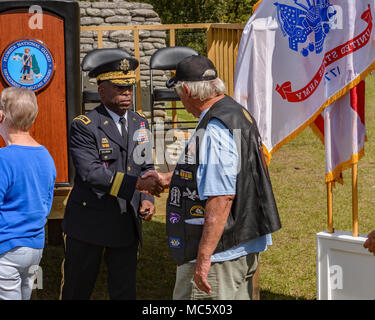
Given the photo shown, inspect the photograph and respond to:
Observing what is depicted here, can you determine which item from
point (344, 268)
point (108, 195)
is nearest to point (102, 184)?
point (108, 195)

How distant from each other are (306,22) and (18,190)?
223cm

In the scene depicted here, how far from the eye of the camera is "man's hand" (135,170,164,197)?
3719mm

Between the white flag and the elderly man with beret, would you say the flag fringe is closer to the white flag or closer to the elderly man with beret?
the white flag

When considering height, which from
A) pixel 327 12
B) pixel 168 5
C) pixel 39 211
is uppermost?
pixel 168 5

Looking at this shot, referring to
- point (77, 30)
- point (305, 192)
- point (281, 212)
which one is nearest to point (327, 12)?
point (77, 30)

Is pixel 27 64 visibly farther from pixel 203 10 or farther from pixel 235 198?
pixel 203 10

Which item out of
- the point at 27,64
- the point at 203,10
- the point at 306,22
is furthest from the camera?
the point at 203,10

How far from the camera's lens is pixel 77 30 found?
452 centimetres

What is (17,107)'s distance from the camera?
122 inches

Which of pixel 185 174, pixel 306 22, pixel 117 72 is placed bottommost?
pixel 185 174

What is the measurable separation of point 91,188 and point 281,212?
4.95 m

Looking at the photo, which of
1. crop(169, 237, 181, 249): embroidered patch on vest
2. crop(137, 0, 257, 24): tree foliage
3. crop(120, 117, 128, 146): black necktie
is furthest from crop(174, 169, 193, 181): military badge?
crop(137, 0, 257, 24): tree foliage

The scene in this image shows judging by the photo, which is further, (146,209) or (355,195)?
(355,195)

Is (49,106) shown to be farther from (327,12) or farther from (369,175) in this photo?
(369,175)
